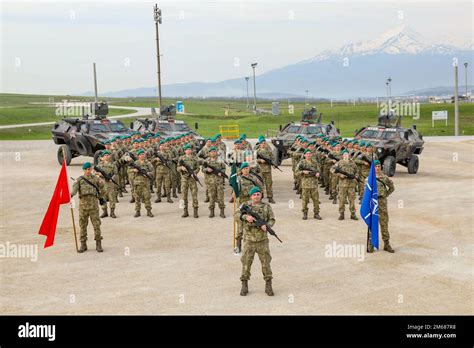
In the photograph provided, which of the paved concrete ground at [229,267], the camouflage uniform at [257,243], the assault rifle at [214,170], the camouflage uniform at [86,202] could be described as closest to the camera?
the paved concrete ground at [229,267]

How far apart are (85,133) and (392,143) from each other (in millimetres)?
12543

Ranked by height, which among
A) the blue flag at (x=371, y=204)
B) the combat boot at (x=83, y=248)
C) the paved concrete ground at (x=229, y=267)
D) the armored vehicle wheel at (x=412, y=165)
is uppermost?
the blue flag at (x=371, y=204)

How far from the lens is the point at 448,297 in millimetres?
10891

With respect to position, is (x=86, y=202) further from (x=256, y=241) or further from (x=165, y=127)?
(x=165, y=127)

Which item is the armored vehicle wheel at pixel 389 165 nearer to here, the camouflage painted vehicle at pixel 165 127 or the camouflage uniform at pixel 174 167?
the camouflage uniform at pixel 174 167

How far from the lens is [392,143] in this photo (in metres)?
25.4

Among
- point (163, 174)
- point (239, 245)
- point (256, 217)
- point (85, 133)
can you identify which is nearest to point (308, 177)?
point (239, 245)

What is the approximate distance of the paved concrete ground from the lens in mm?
10656

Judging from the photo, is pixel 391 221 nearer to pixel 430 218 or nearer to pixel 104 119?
pixel 430 218

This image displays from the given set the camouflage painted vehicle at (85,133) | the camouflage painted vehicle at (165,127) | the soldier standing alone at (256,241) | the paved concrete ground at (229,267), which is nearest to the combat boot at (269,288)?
the soldier standing alone at (256,241)

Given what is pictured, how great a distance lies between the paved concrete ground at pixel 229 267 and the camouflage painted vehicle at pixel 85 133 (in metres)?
8.51

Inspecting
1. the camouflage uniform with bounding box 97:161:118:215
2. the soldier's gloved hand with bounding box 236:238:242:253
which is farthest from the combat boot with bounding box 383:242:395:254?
the camouflage uniform with bounding box 97:161:118:215

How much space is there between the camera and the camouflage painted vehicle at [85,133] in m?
29.0
